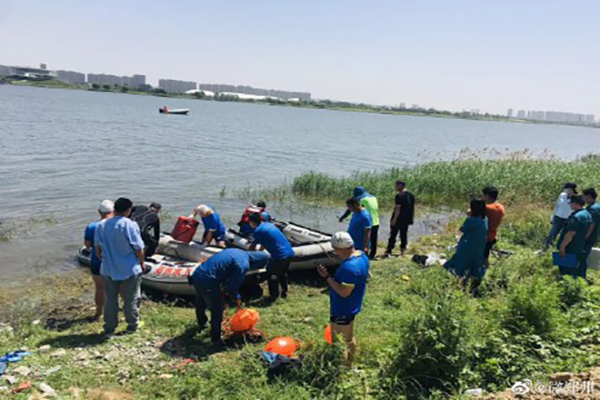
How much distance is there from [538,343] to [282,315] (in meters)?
3.53

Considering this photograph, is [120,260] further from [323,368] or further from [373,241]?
[373,241]

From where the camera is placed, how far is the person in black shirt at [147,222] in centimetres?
827

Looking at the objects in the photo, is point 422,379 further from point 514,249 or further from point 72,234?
point 72,234

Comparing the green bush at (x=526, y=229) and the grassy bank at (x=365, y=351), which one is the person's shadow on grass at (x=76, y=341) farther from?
the green bush at (x=526, y=229)

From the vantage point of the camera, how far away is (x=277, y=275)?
25.1 feet

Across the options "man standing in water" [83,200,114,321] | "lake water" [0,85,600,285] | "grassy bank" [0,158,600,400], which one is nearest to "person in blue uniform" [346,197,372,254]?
"grassy bank" [0,158,600,400]

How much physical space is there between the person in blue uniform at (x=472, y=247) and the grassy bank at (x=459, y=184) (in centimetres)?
1007

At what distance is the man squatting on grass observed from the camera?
458 cm

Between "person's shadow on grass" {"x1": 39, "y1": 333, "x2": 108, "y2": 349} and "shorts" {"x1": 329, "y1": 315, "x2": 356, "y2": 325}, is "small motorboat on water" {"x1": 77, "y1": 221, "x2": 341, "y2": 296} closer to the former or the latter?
"person's shadow on grass" {"x1": 39, "y1": 333, "x2": 108, "y2": 349}

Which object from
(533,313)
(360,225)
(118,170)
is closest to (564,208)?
(360,225)

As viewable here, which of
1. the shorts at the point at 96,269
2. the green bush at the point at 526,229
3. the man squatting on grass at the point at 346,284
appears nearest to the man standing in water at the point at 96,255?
the shorts at the point at 96,269

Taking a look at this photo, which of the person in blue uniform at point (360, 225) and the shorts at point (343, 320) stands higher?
the person in blue uniform at point (360, 225)

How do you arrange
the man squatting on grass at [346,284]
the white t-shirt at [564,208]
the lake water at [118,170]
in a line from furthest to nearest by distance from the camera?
the lake water at [118,170], the white t-shirt at [564,208], the man squatting on grass at [346,284]

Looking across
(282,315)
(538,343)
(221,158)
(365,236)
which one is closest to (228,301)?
(282,315)
